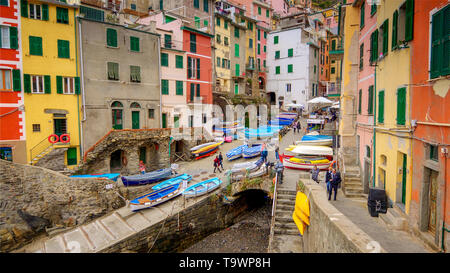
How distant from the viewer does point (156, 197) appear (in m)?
18.9

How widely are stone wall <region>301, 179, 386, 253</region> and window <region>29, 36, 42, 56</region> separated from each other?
22.1 metres

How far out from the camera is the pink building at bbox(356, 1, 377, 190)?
548 inches

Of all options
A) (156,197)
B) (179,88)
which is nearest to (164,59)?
(179,88)

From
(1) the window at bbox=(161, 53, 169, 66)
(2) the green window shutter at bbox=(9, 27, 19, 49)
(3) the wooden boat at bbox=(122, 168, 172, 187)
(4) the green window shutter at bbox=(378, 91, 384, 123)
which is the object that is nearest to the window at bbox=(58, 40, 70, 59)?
(2) the green window shutter at bbox=(9, 27, 19, 49)

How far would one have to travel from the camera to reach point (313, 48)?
47531 millimetres

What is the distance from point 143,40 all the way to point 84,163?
1269cm

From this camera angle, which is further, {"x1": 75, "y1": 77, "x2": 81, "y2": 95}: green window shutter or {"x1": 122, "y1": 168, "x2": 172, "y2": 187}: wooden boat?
{"x1": 75, "y1": 77, "x2": 81, "y2": 95}: green window shutter

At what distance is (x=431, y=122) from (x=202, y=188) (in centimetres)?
1461

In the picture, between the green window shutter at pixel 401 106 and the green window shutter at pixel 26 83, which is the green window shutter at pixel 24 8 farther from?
the green window shutter at pixel 401 106

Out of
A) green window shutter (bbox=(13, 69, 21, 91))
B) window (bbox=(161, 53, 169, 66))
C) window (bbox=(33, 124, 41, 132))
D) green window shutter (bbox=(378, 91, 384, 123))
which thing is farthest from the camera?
window (bbox=(161, 53, 169, 66))

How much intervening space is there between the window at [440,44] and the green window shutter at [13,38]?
24.9m

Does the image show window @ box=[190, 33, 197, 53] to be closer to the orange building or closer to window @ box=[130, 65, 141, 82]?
window @ box=[130, 65, 141, 82]

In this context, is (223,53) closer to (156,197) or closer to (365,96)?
(156,197)

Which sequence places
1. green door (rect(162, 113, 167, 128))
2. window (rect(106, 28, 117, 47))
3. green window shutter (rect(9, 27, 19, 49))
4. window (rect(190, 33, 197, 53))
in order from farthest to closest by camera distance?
window (rect(190, 33, 197, 53)) < green door (rect(162, 113, 167, 128)) < window (rect(106, 28, 117, 47)) < green window shutter (rect(9, 27, 19, 49))
